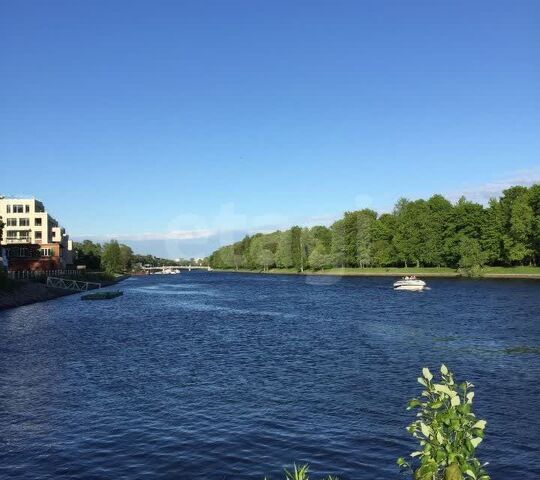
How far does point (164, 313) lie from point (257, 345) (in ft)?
136

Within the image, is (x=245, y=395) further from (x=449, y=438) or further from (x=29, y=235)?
(x=29, y=235)

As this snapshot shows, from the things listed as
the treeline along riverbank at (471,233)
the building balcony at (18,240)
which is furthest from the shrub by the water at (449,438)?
the building balcony at (18,240)

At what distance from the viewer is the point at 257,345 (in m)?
50.1

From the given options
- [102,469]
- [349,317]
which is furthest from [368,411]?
[349,317]

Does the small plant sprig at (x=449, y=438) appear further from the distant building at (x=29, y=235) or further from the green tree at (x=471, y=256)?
the distant building at (x=29, y=235)

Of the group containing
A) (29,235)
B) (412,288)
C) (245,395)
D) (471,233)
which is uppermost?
(29,235)

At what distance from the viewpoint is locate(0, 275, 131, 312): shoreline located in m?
92.4

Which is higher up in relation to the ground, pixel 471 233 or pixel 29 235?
pixel 29 235

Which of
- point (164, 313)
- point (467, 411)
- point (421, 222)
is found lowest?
point (164, 313)

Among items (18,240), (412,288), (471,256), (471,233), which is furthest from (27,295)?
(471,233)

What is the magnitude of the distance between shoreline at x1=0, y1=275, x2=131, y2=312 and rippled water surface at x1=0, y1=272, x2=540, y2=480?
2998cm

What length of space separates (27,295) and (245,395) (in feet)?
284

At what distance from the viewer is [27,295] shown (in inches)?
4087

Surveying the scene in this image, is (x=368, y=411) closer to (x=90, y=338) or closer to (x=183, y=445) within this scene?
(x=183, y=445)
